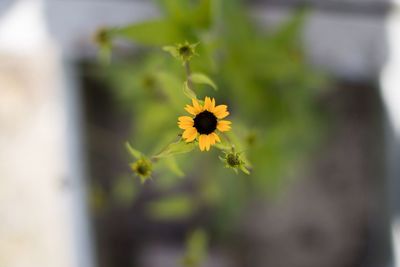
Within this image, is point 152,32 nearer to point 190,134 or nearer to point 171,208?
point 190,134

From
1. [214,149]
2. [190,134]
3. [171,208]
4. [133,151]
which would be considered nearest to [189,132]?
[190,134]

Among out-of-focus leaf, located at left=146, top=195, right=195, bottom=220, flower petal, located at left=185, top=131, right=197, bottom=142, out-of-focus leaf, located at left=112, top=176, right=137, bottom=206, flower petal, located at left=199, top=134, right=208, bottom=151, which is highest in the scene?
out-of-focus leaf, located at left=112, top=176, right=137, bottom=206

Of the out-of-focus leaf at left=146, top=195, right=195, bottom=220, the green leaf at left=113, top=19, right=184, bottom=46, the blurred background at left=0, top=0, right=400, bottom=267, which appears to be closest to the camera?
the green leaf at left=113, top=19, right=184, bottom=46

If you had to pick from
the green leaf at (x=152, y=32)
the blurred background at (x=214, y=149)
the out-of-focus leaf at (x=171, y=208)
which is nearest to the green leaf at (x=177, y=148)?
the green leaf at (x=152, y=32)

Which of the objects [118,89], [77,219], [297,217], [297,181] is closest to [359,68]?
[297,181]

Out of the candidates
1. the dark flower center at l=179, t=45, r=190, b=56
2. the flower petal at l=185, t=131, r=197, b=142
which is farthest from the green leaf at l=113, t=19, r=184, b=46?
the flower petal at l=185, t=131, r=197, b=142

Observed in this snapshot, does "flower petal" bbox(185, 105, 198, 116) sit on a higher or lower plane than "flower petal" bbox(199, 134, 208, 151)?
higher

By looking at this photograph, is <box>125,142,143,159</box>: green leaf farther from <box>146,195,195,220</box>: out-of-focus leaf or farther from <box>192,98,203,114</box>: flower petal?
<box>146,195,195,220</box>: out-of-focus leaf

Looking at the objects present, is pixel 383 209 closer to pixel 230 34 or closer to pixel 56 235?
pixel 230 34
